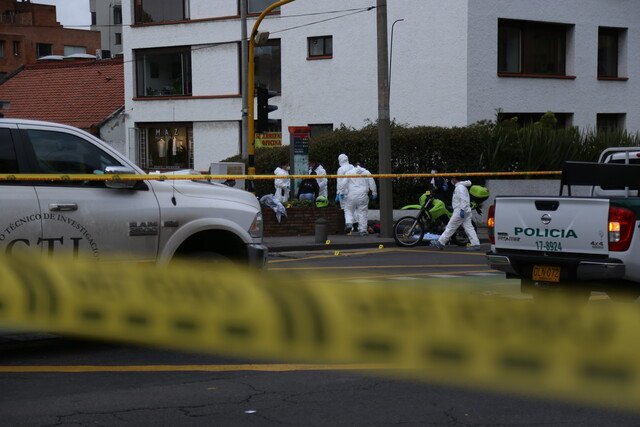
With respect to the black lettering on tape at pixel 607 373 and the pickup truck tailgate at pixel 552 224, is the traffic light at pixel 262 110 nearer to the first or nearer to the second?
the pickup truck tailgate at pixel 552 224

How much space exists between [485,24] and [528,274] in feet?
70.6

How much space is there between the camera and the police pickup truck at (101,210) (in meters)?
8.31

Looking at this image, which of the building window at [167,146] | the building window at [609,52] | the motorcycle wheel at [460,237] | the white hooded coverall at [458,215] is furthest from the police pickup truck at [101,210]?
the building window at [167,146]

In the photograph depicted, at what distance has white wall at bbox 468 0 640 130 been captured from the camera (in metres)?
30.6

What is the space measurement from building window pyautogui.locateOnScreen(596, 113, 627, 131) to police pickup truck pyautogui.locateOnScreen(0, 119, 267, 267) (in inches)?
1046

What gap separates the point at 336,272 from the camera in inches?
619

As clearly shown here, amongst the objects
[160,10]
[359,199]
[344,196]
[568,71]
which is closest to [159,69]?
[160,10]

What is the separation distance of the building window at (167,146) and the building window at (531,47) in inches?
552

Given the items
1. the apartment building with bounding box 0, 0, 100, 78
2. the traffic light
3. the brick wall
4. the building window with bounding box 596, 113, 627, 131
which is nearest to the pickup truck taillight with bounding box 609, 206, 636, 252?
the brick wall

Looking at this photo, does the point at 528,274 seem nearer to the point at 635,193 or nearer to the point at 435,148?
the point at 635,193

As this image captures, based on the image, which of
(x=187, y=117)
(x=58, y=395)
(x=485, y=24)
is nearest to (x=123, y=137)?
(x=187, y=117)

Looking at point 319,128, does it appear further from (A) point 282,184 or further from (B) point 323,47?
(A) point 282,184

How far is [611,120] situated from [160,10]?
1817 centimetres

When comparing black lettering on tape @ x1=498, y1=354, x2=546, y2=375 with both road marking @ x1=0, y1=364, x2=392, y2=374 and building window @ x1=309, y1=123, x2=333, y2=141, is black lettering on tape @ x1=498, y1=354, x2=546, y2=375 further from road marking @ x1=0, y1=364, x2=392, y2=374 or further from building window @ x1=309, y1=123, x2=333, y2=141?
building window @ x1=309, y1=123, x2=333, y2=141
